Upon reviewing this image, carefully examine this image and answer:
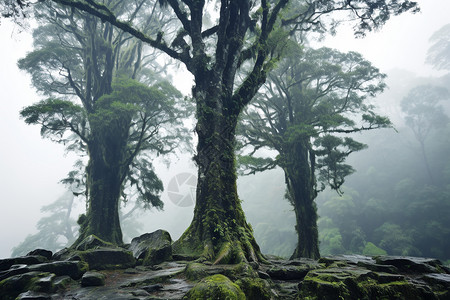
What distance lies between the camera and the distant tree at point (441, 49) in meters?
45.9

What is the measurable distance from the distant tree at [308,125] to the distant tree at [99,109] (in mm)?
6284

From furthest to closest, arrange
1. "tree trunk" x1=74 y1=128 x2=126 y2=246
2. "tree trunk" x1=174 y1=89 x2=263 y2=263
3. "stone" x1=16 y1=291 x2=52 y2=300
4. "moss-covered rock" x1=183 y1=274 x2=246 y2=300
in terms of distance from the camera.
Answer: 1. "tree trunk" x1=74 y1=128 x2=126 y2=246
2. "tree trunk" x1=174 y1=89 x2=263 y2=263
3. "stone" x1=16 y1=291 x2=52 y2=300
4. "moss-covered rock" x1=183 y1=274 x2=246 y2=300

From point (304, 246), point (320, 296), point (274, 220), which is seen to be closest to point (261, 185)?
point (274, 220)

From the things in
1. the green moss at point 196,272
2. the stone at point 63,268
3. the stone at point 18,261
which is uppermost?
the stone at point 18,261

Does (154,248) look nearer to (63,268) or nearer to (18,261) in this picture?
(63,268)

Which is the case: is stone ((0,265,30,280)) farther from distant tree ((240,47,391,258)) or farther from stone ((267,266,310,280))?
distant tree ((240,47,391,258))

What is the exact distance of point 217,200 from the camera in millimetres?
6496

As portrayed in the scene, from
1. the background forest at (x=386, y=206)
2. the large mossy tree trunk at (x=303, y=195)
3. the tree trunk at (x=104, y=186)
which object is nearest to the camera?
the large mossy tree trunk at (x=303, y=195)

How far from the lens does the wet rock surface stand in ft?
9.85

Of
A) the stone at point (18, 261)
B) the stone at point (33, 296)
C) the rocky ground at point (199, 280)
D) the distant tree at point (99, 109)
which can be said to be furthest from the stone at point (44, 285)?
the distant tree at point (99, 109)

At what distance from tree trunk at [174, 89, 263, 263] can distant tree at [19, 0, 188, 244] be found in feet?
22.7

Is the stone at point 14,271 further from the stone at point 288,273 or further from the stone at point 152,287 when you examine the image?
the stone at point 288,273

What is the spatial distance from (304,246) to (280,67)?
1075 cm

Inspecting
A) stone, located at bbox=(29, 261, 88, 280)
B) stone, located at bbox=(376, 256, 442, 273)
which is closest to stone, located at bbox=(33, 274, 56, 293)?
stone, located at bbox=(29, 261, 88, 280)
